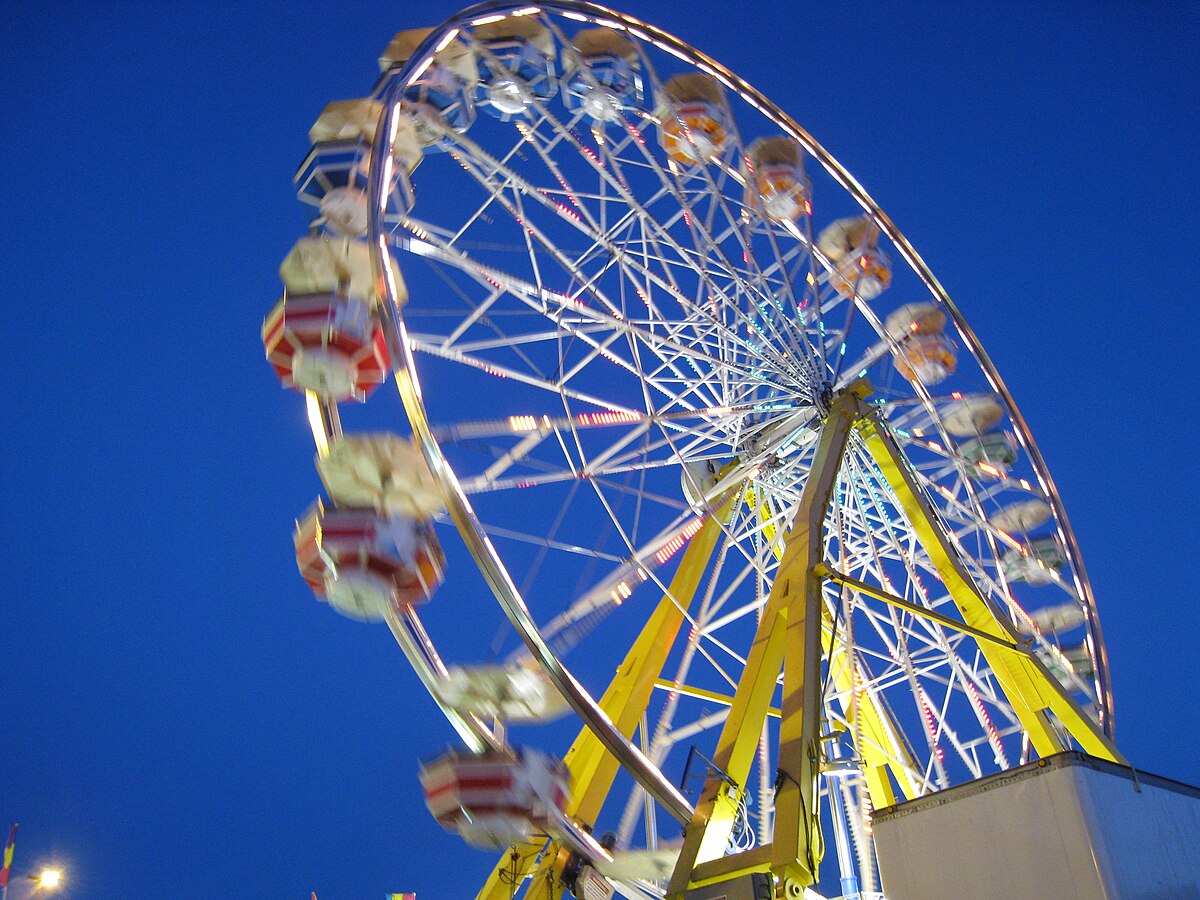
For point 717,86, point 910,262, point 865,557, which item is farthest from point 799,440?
point 717,86

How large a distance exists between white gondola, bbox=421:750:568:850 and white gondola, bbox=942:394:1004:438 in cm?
844

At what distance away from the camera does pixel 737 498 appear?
10477mm

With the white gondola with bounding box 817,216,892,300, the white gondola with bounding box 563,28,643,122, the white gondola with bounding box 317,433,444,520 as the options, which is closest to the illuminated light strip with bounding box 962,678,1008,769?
the white gondola with bounding box 817,216,892,300

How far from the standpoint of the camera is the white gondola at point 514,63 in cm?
930

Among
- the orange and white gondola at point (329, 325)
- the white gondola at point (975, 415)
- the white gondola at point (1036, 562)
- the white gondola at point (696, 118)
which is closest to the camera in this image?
the orange and white gondola at point (329, 325)

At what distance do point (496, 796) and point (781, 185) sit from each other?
26.0ft

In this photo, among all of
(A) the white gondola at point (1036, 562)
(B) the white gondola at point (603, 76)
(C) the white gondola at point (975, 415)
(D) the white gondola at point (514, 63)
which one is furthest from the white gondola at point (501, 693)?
(A) the white gondola at point (1036, 562)

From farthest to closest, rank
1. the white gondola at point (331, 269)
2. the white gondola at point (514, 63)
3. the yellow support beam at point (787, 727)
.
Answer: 1. the white gondola at point (514, 63)
2. the white gondola at point (331, 269)
3. the yellow support beam at point (787, 727)

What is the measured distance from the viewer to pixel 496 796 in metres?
5.70

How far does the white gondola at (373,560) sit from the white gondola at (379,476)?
0.30 ft

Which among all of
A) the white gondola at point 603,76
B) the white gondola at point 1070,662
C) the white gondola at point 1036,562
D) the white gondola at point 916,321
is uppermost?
the white gondola at point 603,76

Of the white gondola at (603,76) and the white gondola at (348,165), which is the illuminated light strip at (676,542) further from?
the white gondola at (603,76)

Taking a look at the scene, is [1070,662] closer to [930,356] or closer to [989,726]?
[989,726]

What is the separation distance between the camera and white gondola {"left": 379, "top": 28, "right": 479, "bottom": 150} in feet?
27.7
